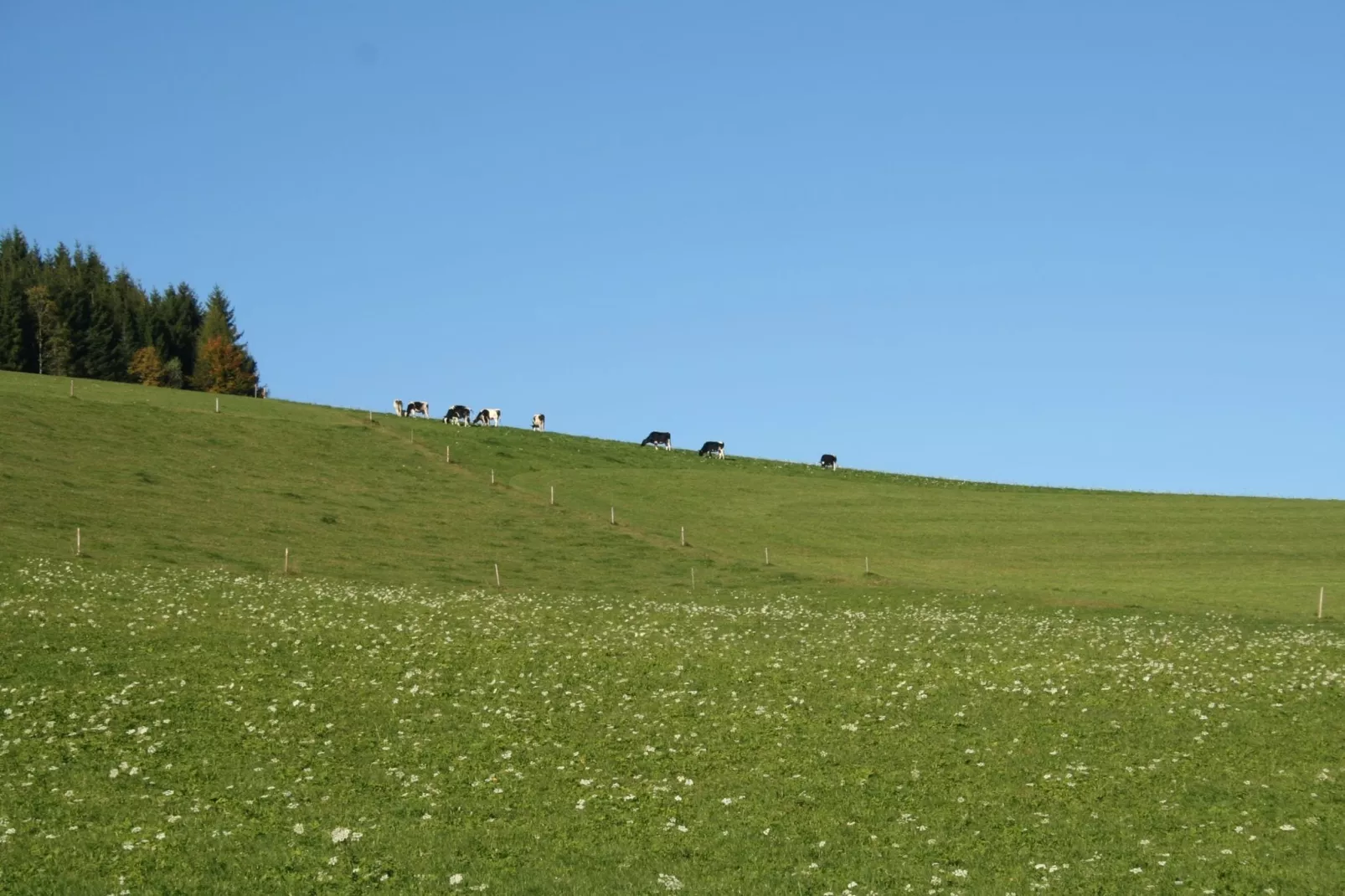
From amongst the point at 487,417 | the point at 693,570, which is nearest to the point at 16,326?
the point at 487,417

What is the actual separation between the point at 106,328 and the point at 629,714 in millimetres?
126376

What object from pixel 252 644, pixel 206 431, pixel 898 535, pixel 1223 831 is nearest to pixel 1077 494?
pixel 898 535

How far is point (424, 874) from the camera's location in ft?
49.4

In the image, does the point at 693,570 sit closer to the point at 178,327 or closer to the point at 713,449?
the point at 713,449

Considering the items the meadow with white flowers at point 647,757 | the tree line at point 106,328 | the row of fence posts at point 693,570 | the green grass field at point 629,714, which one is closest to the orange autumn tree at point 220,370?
the tree line at point 106,328

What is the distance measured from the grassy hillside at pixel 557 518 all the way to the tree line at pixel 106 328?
4310 centimetres

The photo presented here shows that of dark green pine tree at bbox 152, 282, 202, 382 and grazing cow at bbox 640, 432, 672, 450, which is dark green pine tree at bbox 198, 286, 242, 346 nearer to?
dark green pine tree at bbox 152, 282, 202, 382

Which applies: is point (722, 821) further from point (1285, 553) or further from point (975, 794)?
point (1285, 553)

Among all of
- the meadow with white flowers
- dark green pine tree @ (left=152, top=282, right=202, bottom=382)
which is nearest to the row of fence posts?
the meadow with white flowers

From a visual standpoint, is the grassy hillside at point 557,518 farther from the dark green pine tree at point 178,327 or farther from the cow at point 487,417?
the dark green pine tree at point 178,327

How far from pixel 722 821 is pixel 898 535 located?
52498mm

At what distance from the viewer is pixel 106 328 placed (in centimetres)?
13550

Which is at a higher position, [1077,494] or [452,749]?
[1077,494]

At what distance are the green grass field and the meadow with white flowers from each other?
0.09 meters
